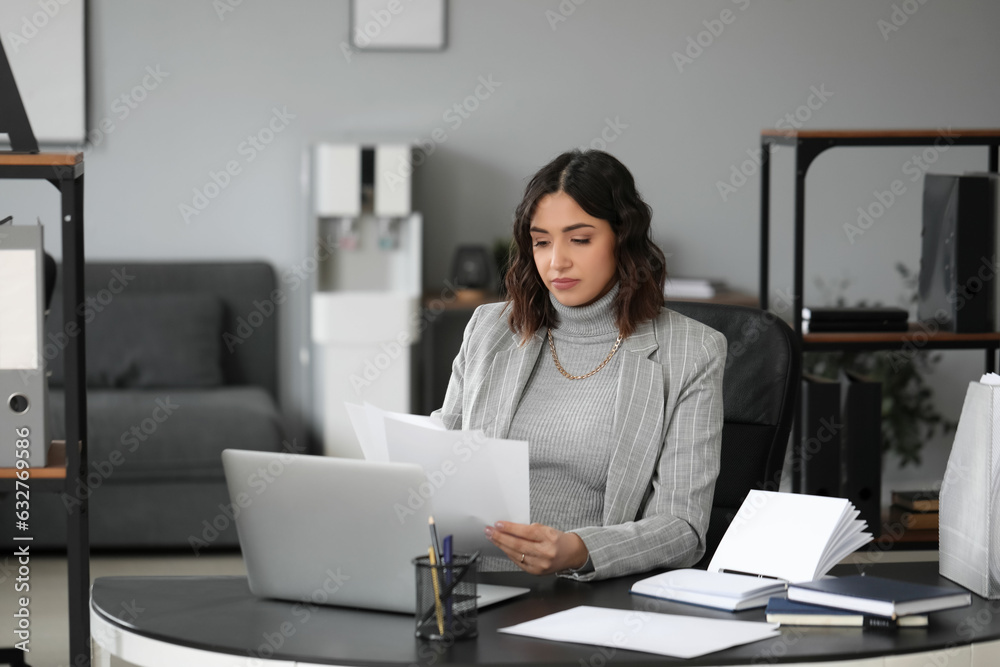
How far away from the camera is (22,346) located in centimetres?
155

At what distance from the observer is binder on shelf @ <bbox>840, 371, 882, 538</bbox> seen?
121 inches

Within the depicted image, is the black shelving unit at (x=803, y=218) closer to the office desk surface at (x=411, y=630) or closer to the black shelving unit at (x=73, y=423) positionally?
the office desk surface at (x=411, y=630)

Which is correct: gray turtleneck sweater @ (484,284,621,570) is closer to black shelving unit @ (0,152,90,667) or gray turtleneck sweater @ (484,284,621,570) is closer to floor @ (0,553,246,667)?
black shelving unit @ (0,152,90,667)

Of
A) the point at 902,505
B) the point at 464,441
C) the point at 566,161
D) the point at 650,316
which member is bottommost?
the point at 902,505

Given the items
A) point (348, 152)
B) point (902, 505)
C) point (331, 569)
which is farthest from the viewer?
point (348, 152)

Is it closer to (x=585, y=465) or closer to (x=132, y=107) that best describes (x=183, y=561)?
(x=132, y=107)

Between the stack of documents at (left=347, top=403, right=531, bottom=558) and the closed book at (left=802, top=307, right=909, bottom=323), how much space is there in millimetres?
1765

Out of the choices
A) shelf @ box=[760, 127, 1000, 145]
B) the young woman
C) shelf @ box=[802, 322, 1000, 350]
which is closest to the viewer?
the young woman

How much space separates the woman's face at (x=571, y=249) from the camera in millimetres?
1931

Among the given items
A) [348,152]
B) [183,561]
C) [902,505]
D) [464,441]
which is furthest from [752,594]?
[348,152]

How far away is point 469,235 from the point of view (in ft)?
15.6

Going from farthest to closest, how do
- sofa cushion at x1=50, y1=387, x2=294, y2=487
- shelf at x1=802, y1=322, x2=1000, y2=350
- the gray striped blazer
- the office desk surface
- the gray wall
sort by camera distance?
the gray wall → sofa cushion at x1=50, y1=387, x2=294, y2=487 → shelf at x1=802, y1=322, x2=1000, y2=350 → the gray striped blazer → the office desk surface

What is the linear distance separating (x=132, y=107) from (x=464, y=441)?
11.8ft

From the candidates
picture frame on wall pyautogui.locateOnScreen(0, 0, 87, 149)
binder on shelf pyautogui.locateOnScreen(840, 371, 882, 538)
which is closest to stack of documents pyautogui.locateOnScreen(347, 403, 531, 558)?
binder on shelf pyautogui.locateOnScreen(840, 371, 882, 538)
